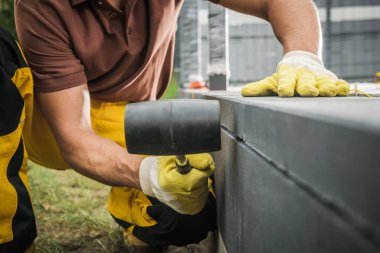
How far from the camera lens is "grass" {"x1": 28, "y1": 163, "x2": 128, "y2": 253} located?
2.07 m

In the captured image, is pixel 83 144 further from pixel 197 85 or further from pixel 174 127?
pixel 197 85

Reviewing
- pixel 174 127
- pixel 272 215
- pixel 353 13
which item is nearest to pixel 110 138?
pixel 174 127

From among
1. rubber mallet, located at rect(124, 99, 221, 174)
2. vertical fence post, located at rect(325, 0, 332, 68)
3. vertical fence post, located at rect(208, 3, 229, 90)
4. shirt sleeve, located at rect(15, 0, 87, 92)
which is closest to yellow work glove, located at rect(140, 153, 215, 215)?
rubber mallet, located at rect(124, 99, 221, 174)

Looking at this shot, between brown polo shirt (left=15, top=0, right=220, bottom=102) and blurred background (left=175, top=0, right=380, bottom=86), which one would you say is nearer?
brown polo shirt (left=15, top=0, right=220, bottom=102)

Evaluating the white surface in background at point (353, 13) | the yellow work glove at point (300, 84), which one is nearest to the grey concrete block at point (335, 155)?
the yellow work glove at point (300, 84)

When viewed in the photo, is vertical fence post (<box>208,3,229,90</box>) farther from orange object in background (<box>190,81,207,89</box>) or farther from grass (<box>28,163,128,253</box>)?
grass (<box>28,163,128,253</box>)

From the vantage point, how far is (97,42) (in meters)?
1.65

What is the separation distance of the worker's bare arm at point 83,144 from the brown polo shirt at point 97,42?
6 centimetres

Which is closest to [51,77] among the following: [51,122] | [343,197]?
[51,122]

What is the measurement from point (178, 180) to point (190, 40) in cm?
354

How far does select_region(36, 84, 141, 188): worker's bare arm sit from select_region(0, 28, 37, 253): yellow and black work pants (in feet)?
0.50

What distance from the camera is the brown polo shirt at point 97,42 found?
154 cm

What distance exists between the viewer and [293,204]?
536 millimetres

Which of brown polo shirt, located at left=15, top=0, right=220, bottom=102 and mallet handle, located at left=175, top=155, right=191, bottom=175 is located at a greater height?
brown polo shirt, located at left=15, top=0, right=220, bottom=102
